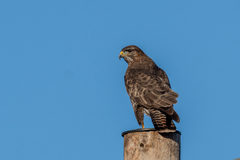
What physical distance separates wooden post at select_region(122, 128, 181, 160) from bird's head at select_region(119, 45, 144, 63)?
4673 millimetres

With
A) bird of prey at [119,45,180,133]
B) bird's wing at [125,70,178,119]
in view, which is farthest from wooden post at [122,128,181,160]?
bird's wing at [125,70,178,119]

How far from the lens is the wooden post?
464 centimetres

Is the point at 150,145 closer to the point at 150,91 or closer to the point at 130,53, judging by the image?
the point at 150,91

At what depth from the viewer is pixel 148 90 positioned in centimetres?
745

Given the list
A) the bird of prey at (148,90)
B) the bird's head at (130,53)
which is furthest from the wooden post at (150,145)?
the bird's head at (130,53)

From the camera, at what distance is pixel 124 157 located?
4.96 m

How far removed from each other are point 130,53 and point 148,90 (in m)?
2.34

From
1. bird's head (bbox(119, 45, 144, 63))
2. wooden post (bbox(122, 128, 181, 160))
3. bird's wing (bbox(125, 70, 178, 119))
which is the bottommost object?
wooden post (bbox(122, 128, 181, 160))

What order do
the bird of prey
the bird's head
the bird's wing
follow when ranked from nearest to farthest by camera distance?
the bird of prey → the bird's wing → the bird's head

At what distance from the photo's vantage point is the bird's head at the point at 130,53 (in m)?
9.54

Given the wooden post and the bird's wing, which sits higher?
the bird's wing

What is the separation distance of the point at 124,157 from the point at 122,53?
194 inches

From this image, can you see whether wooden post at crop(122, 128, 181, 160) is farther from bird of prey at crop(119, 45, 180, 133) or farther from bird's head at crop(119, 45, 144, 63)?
bird's head at crop(119, 45, 144, 63)

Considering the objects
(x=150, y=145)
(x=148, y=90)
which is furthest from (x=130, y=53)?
(x=150, y=145)
